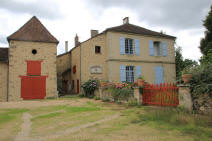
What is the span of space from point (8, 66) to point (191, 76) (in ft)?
39.9

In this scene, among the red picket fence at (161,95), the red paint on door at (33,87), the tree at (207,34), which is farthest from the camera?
the tree at (207,34)

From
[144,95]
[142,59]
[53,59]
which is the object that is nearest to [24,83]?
[53,59]

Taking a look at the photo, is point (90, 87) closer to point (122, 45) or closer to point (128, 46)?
point (122, 45)

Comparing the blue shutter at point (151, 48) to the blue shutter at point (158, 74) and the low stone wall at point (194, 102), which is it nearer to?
the blue shutter at point (158, 74)

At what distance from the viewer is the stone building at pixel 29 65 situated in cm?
1247

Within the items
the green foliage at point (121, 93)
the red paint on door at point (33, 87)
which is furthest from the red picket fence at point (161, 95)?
the red paint on door at point (33, 87)

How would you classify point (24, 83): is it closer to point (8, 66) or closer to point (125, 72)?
point (8, 66)

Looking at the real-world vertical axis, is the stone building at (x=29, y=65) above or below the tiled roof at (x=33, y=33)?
below

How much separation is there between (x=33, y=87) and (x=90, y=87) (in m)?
4.36

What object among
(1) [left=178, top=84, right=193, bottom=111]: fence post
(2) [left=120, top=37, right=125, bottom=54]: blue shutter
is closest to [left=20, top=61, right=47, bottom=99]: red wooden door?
(2) [left=120, top=37, right=125, bottom=54]: blue shutter

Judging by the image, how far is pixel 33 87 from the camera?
42.7 ft

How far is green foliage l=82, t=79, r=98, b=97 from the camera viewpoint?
13136 millimetres

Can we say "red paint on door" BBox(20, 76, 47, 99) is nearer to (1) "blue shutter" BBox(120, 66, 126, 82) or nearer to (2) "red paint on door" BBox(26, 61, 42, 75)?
(2) "red paint on door" BBox(26, 61, 42, 75)

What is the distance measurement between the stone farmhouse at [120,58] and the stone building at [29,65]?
8.45 ft
